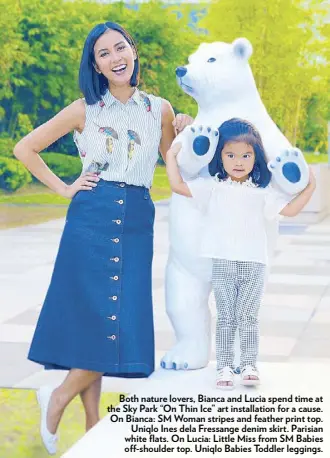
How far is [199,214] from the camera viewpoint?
4574 millimetres

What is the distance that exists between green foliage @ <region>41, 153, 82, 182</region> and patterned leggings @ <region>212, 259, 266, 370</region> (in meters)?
20.5

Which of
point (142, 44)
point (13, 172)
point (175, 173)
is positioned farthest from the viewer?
point (142, 44)

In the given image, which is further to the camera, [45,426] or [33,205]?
[33,205]

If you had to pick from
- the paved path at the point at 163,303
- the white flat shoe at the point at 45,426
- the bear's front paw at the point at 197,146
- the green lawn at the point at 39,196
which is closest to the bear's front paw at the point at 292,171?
the bear's front paw at the point at 197,146

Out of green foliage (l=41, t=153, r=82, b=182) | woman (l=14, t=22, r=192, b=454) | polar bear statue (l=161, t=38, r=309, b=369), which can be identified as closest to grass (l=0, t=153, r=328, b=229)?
green foliage (l=41, t=153, r=82, b=182)

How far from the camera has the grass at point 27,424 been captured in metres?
4.75

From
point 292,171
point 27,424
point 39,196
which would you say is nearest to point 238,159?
point 292,171

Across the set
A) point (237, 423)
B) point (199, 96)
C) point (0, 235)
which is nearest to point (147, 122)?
point (199, 96)

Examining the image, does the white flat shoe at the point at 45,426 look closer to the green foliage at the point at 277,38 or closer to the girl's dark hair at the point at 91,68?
the girl's dark hair at the point at 91,68

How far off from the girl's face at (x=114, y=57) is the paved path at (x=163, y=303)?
6.80ft

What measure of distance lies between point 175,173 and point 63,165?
20615 millimetres

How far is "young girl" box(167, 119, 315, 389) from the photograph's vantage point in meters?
4.13

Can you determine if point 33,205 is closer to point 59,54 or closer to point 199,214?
point 59,54

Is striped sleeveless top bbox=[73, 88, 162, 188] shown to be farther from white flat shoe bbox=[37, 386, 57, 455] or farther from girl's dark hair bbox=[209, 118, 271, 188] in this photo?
white flat shoe bbox=[37, 386, 57, 455]
